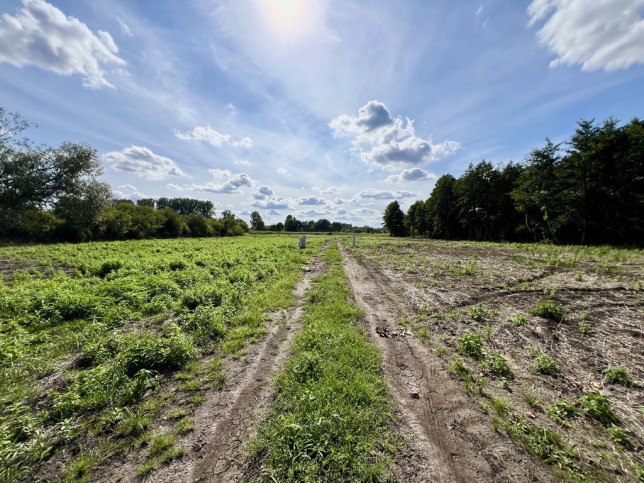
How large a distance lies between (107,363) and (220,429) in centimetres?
331

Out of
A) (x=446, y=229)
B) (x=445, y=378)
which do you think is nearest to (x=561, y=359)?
(x=445, y=378)

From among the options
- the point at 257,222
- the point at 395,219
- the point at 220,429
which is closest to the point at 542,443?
the point at 220,429

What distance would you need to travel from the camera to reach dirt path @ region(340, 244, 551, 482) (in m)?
3.06

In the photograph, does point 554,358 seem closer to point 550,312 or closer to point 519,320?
point 519,320

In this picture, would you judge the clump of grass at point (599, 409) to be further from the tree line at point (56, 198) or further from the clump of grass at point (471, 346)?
the tree line at point (56, 198)

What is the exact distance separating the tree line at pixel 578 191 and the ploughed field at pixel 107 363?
3661 centimetres

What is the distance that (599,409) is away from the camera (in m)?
3.86

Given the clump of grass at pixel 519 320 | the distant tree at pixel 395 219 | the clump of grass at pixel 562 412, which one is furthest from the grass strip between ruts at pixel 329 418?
the distant tree at pixel 395 219

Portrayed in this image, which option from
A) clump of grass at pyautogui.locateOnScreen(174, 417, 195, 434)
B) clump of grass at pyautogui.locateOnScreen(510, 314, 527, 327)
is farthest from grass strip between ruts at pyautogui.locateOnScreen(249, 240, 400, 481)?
clump of grass at pyautogui.locateOnScreen(510, 314, 527, 327)

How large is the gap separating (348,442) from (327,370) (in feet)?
5.66

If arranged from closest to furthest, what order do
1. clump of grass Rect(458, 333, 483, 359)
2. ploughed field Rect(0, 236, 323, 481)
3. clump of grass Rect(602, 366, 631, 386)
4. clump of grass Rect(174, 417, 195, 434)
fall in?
ploughed field Rect(0, 236, 323, 481) → clump of grass Rect(174, 417, 195, 434) → clump of grass Rect(602, 366, 631, 386) → clump of grass Rect(458, 333, 483, 359)

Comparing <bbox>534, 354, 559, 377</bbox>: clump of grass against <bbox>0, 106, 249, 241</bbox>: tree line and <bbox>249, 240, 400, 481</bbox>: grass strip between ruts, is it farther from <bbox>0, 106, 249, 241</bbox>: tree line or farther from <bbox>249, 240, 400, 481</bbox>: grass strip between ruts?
<bbox>0, 106, 249, 241</bbox>: tree line

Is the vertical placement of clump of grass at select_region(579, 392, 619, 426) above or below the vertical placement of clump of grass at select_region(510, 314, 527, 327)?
below

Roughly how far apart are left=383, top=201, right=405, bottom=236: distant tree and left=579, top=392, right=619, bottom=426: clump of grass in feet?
307
